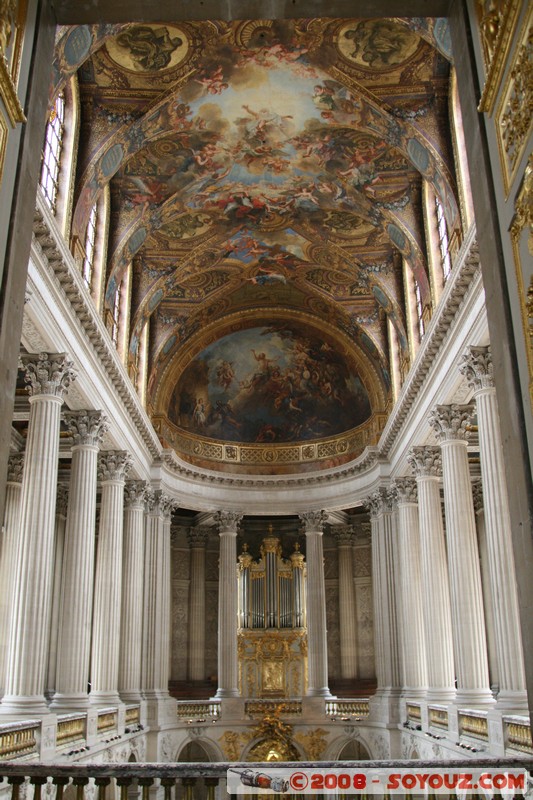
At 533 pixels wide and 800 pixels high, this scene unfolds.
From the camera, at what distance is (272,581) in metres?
34.8

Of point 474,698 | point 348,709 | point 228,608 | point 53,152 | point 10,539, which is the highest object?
point 53,152

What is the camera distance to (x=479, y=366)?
1867 centimetres

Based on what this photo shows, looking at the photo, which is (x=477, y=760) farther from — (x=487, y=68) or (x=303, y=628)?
(x=303, y=628)

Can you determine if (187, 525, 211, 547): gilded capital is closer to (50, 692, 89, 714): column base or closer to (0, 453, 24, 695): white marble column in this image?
(0, 453, 24, 695): white marble column

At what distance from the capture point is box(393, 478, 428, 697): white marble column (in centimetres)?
2698

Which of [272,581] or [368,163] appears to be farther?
[272,581]

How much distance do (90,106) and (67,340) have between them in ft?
19.2

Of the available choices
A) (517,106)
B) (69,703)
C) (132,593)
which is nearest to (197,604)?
(132,593)

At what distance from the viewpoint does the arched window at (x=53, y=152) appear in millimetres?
18134

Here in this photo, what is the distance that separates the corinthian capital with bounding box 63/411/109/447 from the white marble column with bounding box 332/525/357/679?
17669 mm

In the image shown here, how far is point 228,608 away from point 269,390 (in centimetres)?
923

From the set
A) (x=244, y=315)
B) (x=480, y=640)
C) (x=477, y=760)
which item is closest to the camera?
(x=477, y=760)

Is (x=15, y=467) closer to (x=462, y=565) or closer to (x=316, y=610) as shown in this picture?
(x=316, y=610)

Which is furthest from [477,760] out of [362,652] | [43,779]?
[362,652]
